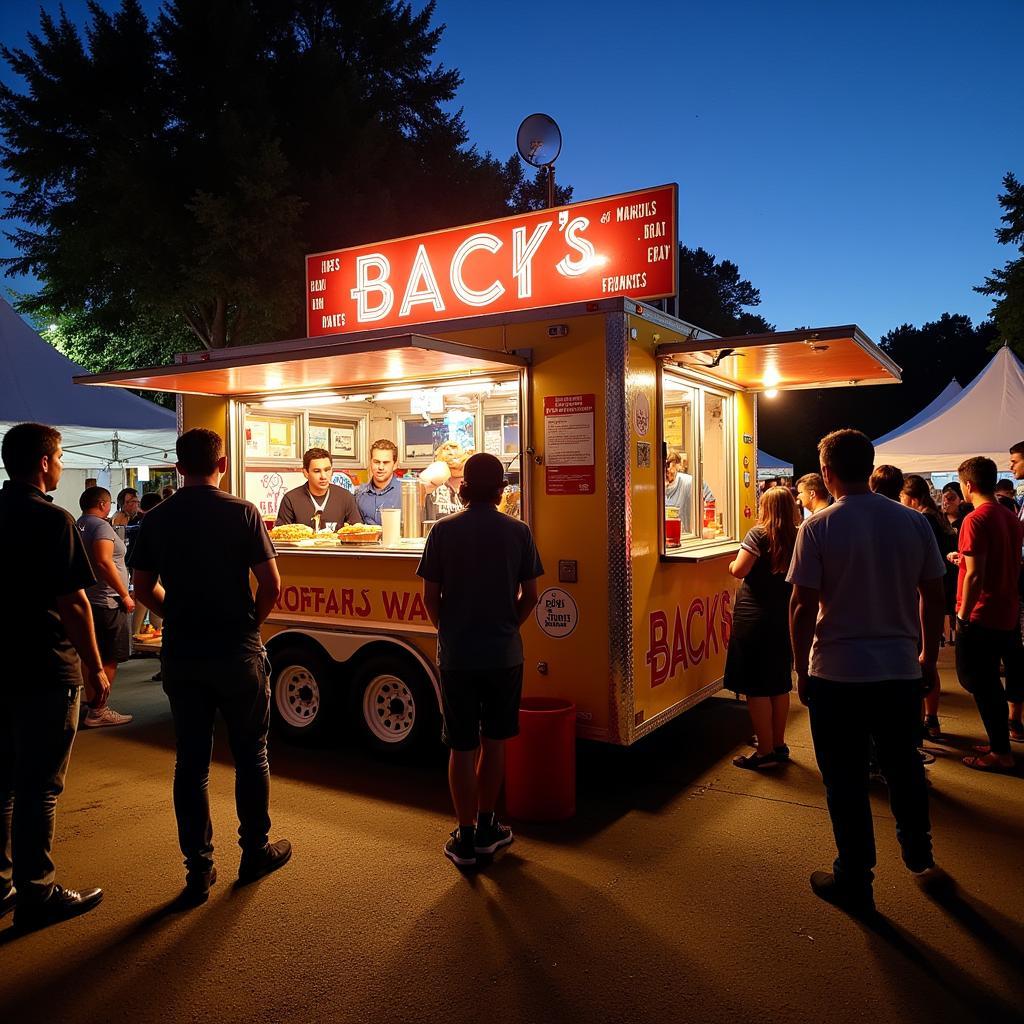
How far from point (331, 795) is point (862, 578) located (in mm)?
3067

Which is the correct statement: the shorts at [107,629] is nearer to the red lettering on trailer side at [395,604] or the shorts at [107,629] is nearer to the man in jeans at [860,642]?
the red lettering on trailer side at [395,604]

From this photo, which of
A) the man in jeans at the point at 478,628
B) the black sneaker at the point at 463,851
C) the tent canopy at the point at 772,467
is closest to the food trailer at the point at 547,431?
the man in jeans at the point at 478,628

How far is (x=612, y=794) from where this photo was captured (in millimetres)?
4727

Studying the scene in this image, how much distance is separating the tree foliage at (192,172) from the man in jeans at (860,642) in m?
12.3

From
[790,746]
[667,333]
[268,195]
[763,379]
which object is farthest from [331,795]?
[268,195]

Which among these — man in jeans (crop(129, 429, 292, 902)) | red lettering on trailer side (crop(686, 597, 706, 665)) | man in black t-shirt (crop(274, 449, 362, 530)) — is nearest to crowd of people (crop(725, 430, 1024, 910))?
red lettering on trailer side (crop(686, 597, 706, 665))

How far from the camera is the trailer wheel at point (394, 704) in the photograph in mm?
5133

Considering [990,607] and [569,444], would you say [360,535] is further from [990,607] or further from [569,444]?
[990,607]

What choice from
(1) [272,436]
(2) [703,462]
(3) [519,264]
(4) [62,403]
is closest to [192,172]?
(4) [62,403]

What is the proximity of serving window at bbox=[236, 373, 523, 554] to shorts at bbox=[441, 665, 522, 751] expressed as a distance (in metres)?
1.44

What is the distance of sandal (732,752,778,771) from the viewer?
5.12 m

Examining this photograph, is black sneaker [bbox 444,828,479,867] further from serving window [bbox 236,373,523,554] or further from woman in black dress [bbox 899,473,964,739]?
woman in black dress [bbox 899,473,964,739]

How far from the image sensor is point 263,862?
146 inches

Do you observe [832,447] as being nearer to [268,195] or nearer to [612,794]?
[612,794]
